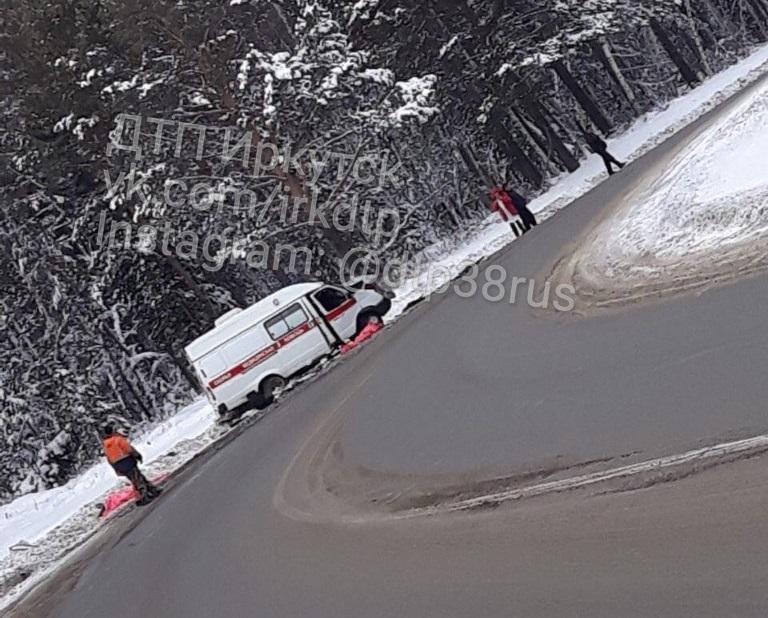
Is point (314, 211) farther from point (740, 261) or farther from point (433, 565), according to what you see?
point (433, 565)

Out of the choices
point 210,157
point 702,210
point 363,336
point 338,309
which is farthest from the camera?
point 210,157

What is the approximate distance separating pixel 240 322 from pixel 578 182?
17.4 meters

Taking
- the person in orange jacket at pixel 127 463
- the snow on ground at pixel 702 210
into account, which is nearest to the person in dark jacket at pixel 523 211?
the snow on ground at pixel 702 210

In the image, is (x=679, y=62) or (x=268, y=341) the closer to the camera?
(x=268, y=341)

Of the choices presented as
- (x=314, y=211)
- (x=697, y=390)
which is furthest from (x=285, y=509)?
(x=314, y=211)

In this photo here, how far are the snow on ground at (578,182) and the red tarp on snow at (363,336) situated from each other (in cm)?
126

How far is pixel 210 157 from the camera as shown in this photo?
33969 millimetres

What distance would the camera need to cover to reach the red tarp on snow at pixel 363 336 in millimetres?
24734

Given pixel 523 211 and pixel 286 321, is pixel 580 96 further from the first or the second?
pixel 286 321

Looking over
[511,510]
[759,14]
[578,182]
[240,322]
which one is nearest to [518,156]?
[578,182]

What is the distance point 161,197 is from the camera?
34.5 m

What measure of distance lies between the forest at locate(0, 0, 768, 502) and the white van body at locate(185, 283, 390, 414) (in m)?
8.86

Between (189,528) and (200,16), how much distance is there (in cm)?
2384

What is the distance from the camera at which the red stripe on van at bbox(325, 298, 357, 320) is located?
25.9m
